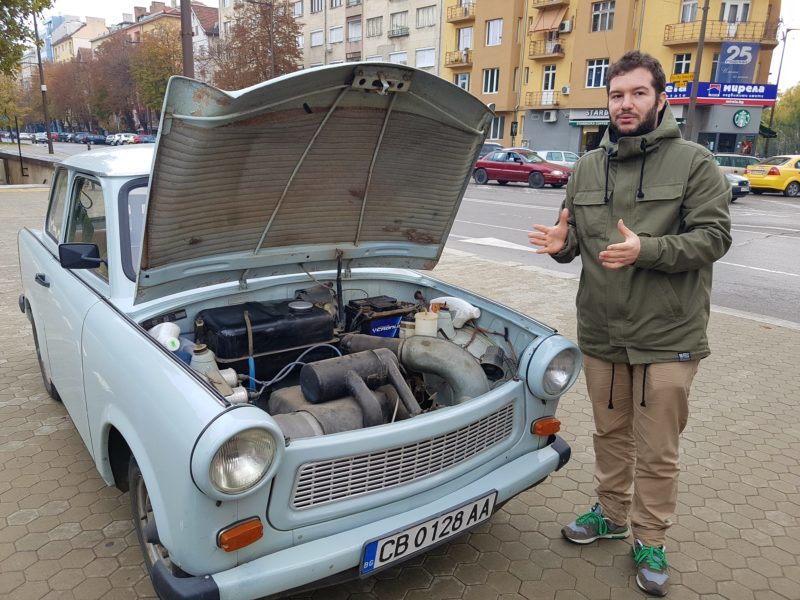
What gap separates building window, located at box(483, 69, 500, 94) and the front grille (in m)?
41.3

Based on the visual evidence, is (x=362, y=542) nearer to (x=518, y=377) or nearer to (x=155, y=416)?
(x=155, y=416)

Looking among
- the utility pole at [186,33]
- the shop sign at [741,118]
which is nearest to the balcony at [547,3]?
the shop sign at [741,118]

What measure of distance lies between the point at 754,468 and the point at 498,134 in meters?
40.5

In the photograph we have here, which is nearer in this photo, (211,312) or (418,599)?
(418,599)

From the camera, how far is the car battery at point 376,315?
345 centimetres

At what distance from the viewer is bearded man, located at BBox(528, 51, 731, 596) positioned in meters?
2.41

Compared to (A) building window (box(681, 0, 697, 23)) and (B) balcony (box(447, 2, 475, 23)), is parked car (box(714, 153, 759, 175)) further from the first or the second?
(B) balcony (box(447, 2, 475, 23))

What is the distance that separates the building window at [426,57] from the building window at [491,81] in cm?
496

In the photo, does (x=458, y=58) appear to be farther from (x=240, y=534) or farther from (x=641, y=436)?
(x=240, y=534)

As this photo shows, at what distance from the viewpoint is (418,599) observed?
8.40ft

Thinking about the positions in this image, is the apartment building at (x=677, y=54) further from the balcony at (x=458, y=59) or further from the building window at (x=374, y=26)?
the building window at (x=374, y=26)

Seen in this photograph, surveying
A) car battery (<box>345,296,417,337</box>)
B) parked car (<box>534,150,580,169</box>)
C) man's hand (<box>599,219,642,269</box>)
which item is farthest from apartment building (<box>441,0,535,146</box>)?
man's hand (<box>599,219,642,269</box>)

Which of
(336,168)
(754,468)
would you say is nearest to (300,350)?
(336,168)

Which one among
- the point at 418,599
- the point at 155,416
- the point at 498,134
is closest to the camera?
the point at 155,416
